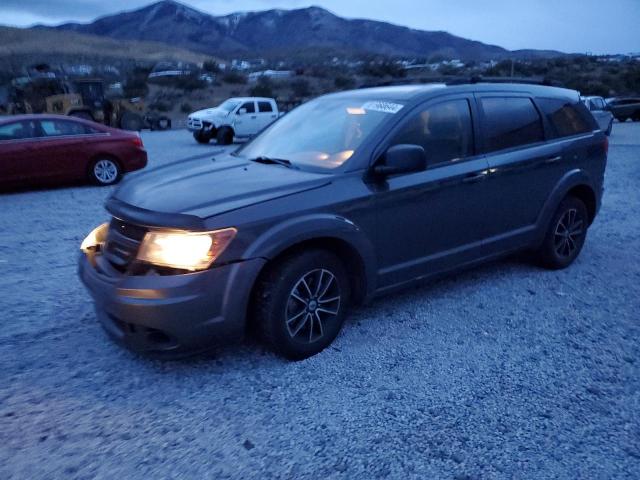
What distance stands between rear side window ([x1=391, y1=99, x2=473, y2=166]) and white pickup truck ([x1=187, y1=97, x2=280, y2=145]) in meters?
15.6

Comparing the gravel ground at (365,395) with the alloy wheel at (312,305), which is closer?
the gravel ground at (365,395)

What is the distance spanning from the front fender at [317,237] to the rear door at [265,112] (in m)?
17.1

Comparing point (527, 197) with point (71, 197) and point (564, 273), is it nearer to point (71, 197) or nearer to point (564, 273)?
point (564, 273)

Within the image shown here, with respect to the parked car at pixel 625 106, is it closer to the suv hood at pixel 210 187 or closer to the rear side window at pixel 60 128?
the rear side window at pixel 60 128

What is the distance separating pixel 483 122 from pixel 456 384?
2.24 m

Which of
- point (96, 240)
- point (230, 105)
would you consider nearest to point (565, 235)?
point (96, 240)

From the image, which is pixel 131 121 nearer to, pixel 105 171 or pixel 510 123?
pixel 105 171

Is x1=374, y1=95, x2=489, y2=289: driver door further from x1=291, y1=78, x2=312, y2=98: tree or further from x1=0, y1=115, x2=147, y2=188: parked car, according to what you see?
x1=291, y1=78, x2=312, y2=98: tree

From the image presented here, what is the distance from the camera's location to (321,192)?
12.1 feet

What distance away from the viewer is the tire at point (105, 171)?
10656 mm

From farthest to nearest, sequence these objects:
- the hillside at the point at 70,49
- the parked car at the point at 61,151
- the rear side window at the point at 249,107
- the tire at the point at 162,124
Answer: the hillside at the point at 70,49 → the tire at the point at 162,124 → the rear side window at the point at 249,107 → the parked car at the point at 61,151

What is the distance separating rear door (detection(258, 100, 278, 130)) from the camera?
2044 centimetres

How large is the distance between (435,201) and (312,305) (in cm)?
128

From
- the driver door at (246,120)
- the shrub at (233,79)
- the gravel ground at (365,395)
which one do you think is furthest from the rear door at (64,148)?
the shrub at (233,79)
